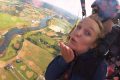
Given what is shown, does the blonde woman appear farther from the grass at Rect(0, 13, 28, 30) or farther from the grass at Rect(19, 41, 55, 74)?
the grass at Rect(0, 13, 28, 30)

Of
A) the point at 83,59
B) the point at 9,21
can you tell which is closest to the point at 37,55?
the point at 9,21

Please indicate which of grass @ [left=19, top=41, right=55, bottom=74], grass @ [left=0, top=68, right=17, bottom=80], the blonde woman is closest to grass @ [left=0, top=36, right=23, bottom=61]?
grass @ [left=19, top=41, right=55, bottom=74]

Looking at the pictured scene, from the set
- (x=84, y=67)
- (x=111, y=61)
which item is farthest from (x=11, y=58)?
(x=84, y=67)

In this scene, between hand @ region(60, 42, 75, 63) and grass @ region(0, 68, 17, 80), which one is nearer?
hand @ region(60, 42, 75, 63)

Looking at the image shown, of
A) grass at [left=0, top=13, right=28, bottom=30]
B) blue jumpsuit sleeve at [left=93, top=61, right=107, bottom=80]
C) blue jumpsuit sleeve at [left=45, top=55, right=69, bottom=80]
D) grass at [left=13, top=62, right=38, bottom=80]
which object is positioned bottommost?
grass at [left=13, top=62, right=38, bottom=80]

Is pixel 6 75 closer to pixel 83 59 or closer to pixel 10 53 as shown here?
pixel 10 53

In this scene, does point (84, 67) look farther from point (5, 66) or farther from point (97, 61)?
point (5, 66)
